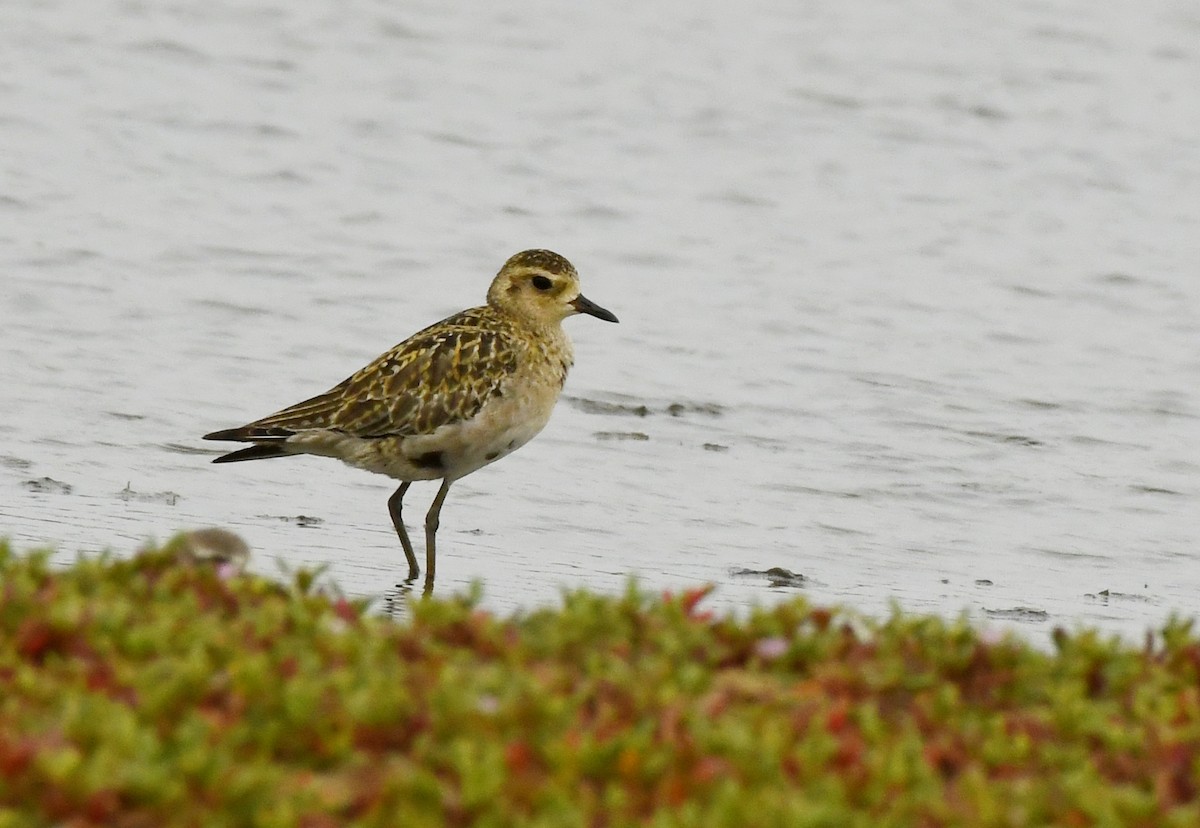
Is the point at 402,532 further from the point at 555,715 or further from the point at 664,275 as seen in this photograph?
the point at 664,275

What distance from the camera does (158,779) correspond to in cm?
449

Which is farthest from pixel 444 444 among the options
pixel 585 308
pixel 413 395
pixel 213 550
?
pixel 213 550

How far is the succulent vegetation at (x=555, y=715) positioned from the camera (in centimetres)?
460

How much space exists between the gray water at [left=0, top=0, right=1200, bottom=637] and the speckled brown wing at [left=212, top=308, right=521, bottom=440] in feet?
2.20

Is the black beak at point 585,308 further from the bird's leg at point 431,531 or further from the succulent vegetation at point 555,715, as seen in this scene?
the succulent vegetation at point 555,715

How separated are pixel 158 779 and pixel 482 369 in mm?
6118

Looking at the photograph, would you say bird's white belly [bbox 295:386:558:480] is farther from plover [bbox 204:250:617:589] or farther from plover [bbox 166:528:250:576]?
plover [bbox 166:528:250:576]

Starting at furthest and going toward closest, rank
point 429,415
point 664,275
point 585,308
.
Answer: point 664,275 < point 585,308 < point 429,415

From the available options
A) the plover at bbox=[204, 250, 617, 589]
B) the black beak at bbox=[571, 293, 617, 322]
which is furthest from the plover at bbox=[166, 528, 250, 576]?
the black beak at bbox=[571, 293, 617, 322]

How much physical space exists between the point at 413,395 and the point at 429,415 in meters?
0.13

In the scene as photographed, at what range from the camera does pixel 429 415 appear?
10438 mm

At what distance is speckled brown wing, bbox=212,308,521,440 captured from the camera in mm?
10430

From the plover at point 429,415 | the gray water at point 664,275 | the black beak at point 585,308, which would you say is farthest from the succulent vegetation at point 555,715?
the black beak at point 585,308

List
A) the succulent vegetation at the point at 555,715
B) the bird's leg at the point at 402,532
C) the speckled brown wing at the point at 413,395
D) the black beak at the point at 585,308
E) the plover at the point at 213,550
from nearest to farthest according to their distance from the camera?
the succulent vegetation at the point at 555,715, the plover at the point at 213,550, the speckled brown wing at the point at 413,395, the bird's leg at the point at 402,532, the black beak at the point at 585,308
